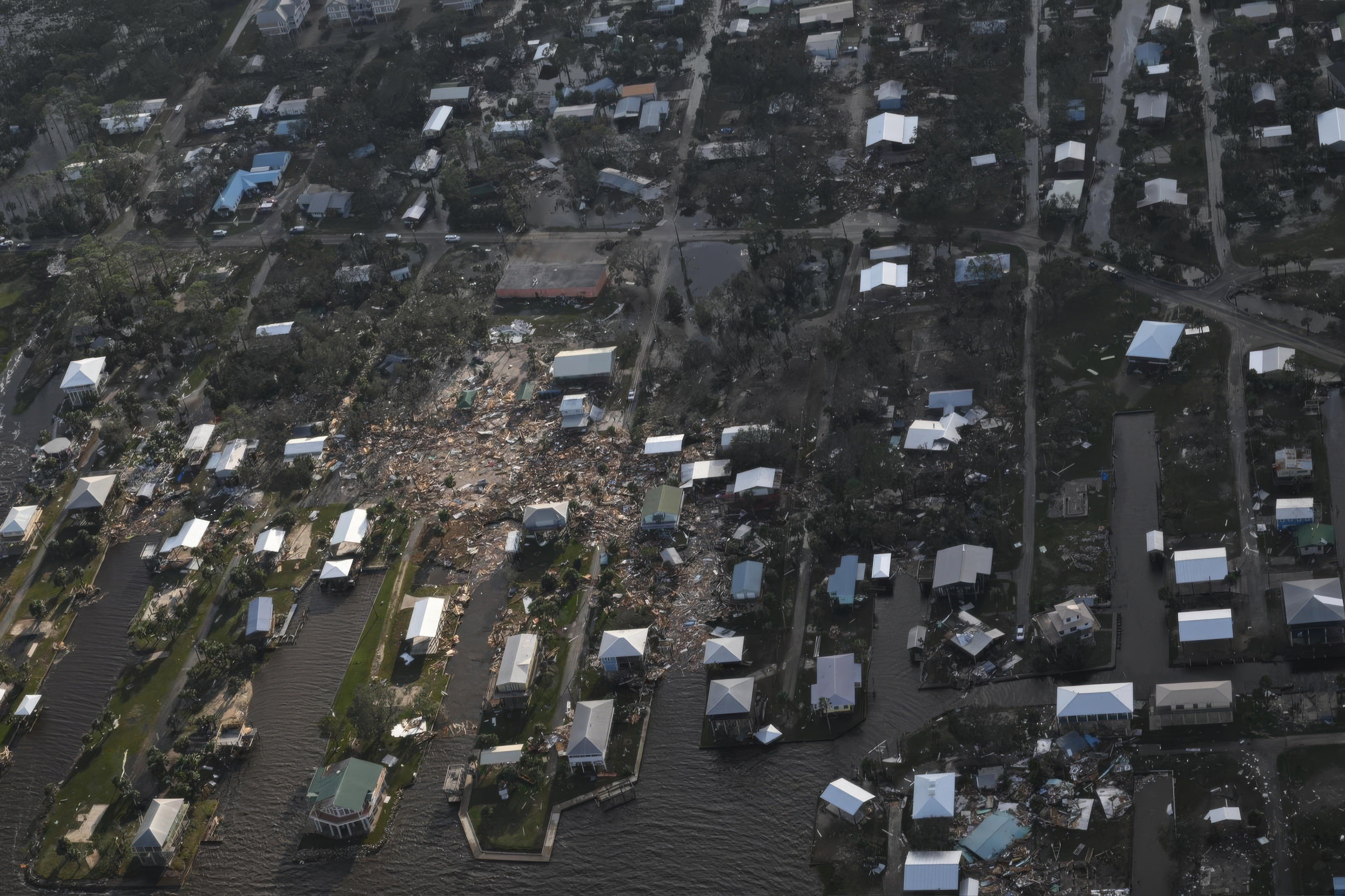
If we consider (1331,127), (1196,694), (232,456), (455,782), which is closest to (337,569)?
(232,456)

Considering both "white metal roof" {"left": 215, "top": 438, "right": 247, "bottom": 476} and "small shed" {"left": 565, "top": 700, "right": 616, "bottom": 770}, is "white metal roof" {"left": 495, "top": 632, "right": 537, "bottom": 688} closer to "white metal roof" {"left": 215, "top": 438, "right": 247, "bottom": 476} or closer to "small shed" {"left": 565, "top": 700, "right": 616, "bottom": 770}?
"small shed" {"left": 565, "top": 700, "right": 616, "bottom": 770}

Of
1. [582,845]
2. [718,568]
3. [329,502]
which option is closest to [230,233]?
[329,502]

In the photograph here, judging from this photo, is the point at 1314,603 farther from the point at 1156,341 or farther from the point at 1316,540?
the point at 1156,341

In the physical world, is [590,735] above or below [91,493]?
above

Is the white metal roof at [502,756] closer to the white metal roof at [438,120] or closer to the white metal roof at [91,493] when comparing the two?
the white metal roof at [91,493]

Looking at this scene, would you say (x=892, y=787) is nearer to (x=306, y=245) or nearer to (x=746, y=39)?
(x=306, y=245)

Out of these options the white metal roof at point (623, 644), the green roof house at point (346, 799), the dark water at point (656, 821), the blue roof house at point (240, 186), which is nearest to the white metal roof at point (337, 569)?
the dark water at point (656, 821)
